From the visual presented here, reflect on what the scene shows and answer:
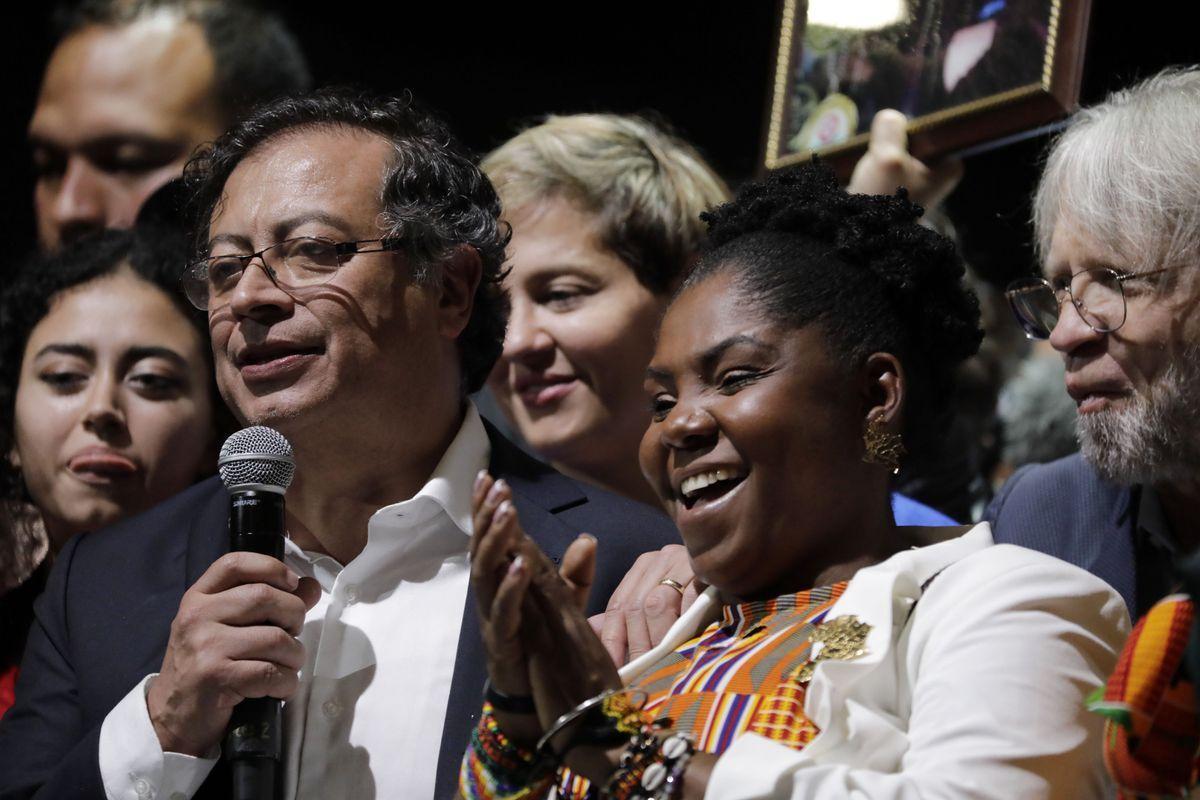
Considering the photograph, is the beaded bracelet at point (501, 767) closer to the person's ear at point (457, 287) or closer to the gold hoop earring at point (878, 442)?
the gold hoop earring at point (878, 442)

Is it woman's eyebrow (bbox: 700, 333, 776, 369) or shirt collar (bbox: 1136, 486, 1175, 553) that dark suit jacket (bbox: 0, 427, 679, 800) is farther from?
shirt collar (bbox: 1136, 486, 1175, 553)

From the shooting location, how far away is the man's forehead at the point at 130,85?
15.9 feet

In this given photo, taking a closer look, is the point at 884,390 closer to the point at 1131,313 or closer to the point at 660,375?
the point at 660,375

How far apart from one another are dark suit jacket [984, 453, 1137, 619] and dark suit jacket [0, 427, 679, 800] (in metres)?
0.66

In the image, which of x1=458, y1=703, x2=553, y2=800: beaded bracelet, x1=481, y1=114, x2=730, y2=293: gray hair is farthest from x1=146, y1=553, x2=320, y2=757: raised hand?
x1=481, y1=114, x2=730, y2=293: gray hair

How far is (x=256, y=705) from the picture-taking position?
2227mm

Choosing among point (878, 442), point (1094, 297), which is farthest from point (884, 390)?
point (1094, 297)

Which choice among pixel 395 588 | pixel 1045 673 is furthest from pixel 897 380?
pixel 395 588

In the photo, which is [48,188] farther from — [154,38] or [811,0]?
[811,0]

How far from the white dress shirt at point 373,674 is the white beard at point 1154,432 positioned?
105 centimetres

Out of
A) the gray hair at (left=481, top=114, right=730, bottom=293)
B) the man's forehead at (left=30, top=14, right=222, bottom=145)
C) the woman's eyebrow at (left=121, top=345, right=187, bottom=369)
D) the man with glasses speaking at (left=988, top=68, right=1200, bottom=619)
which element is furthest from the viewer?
the man's forehead at (left=30, top=14, right=222, bottom=145)

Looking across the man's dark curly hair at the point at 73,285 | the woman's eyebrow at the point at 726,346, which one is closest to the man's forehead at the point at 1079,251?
the woman's eyebrow at the point at 726,346

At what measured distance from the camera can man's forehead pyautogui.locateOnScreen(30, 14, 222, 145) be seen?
4.84m

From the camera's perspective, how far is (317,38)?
15.8ft
